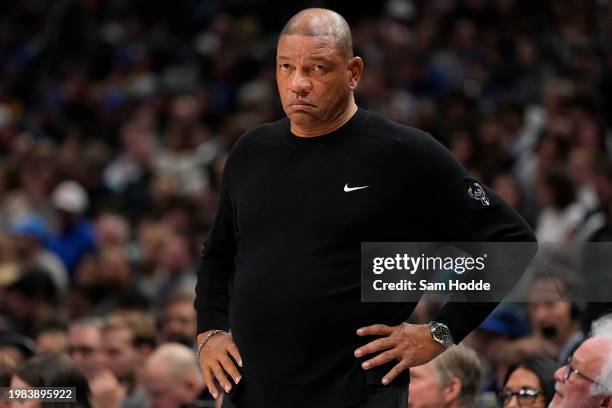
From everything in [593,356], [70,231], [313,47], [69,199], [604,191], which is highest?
[69,199]

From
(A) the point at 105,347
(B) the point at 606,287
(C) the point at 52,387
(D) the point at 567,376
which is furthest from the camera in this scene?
(A) the point at 105,347

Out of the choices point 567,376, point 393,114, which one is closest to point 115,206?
point 393,114

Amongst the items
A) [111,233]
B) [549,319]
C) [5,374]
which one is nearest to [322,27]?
[5,374]

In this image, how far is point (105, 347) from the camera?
20.1 feet

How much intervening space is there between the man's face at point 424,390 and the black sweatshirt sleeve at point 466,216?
3.71ft

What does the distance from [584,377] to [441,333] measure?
2.02ft

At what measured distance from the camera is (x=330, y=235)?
307cm

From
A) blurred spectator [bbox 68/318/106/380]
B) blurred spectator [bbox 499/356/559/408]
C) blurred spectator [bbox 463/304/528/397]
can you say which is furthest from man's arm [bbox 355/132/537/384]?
blurred spectator [bbox 68/318/106/380]

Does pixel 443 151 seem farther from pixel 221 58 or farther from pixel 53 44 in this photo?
pixel 53 44

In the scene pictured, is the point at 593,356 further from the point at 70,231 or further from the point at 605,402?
the point at 70,231

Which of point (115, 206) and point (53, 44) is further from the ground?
point (53, 44)

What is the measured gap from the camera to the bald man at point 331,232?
10.0ft

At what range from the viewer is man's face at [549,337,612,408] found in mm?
3490

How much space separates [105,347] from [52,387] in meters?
1.91
